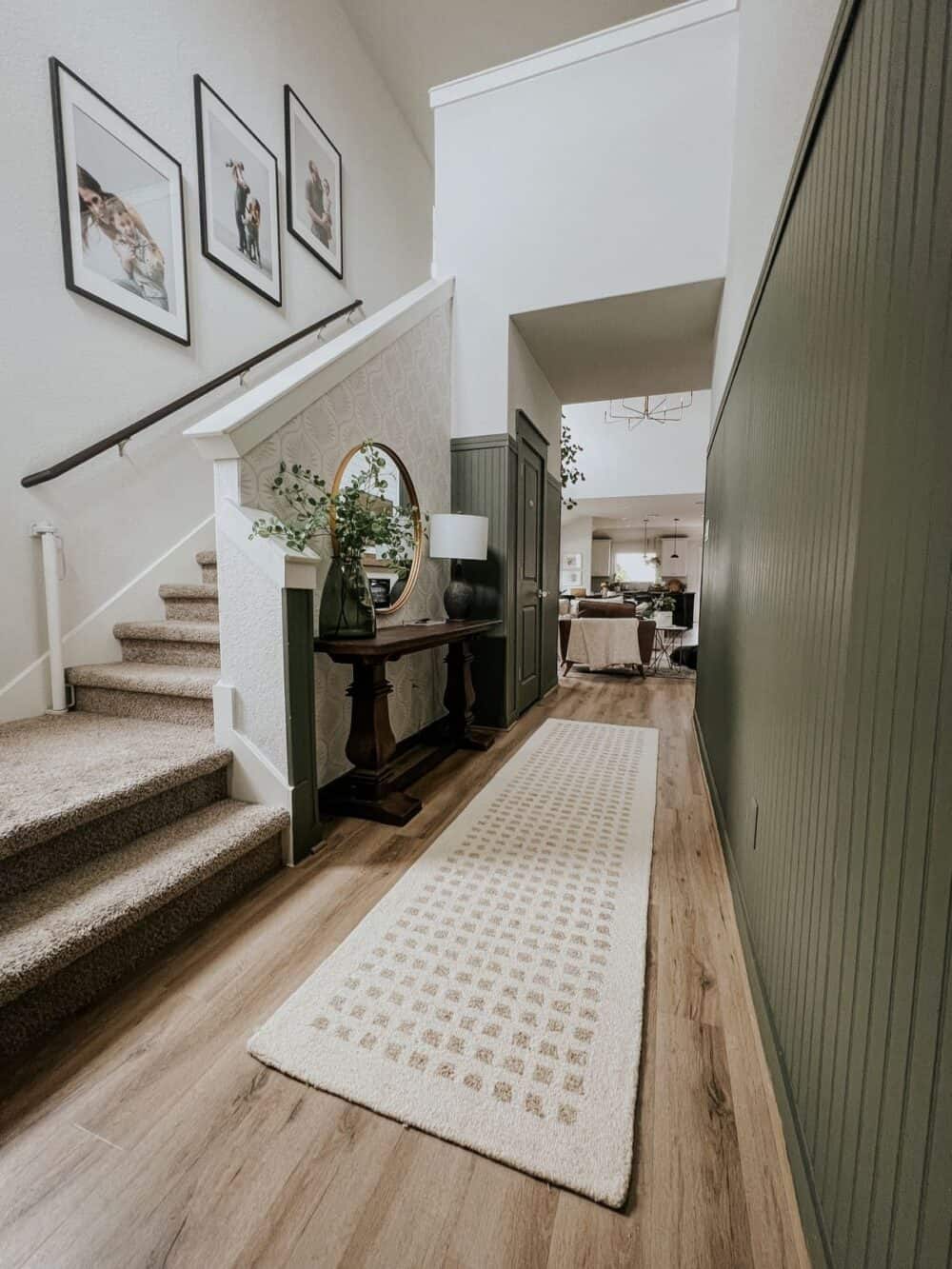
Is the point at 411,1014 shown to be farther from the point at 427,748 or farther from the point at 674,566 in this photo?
the point at 674,566

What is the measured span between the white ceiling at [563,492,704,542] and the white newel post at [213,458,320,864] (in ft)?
25.5

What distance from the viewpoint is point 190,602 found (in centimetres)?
271

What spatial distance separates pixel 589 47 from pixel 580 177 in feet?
2.26

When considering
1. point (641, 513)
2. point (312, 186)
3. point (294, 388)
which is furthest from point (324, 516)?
point (641, 513)

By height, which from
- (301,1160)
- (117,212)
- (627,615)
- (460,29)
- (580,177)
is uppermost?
(460,29)

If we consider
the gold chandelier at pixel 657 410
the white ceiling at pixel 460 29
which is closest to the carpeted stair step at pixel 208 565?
the white ceiling at pixel 460 29

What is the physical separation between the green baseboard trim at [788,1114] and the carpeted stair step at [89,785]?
1705 millimetres

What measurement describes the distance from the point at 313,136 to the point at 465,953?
5100mm

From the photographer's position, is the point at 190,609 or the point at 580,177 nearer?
the point at 190,609

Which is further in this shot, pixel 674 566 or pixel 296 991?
pixel 674 566

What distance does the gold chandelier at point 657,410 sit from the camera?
794 centimetres

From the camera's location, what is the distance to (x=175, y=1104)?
1015mm

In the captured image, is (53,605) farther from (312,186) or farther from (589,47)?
(589,47)

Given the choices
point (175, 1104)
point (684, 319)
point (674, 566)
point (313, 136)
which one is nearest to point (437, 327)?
point (684, 319)
